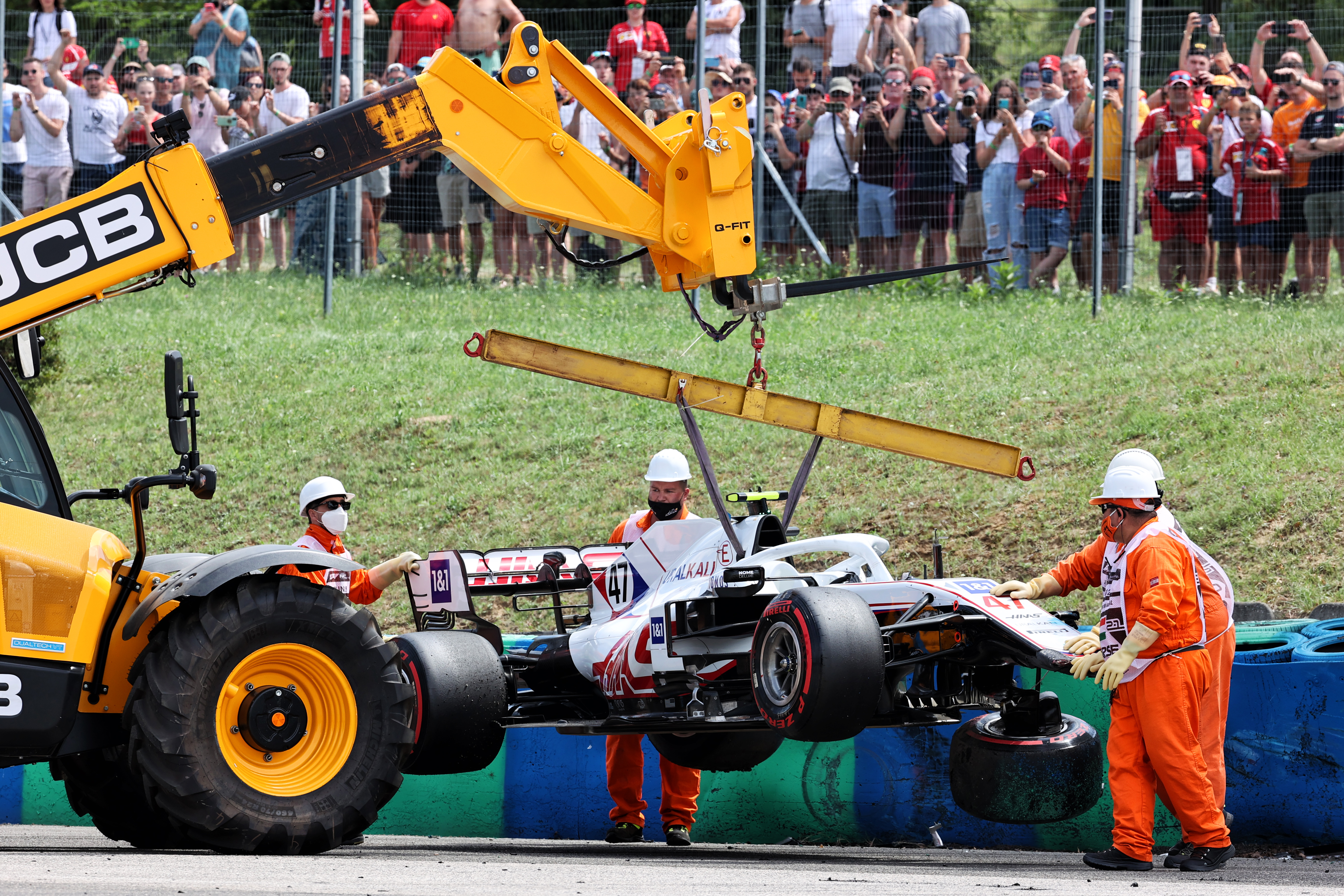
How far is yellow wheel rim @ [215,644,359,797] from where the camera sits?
273 inches

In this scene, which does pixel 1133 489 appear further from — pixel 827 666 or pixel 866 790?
pixel 866 790

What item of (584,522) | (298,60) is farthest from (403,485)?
(298,60)

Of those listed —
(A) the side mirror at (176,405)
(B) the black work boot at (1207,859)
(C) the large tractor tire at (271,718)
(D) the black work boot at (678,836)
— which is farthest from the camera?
(D) the black work boot at (678,836)

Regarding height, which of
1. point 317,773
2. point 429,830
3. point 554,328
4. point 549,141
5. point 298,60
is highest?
point 298,60

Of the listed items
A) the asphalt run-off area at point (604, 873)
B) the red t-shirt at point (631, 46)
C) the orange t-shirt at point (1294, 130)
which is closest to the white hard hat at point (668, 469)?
the asphalt run-off area at point (604, 873)

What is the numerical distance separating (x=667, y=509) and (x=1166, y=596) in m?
3.25

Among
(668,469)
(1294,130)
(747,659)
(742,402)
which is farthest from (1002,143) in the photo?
(747,659)

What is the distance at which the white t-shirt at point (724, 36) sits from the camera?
693 inches

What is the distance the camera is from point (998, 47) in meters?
22.7

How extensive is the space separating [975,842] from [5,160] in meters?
12.6

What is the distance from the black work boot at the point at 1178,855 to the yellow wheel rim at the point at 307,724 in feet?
12.1

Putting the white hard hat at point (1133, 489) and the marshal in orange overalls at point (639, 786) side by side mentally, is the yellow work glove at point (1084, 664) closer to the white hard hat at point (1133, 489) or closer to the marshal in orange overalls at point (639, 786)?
the white hard hat at point (1133, 489)

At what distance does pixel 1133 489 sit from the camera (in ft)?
26.4

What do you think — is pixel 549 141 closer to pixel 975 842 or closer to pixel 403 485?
pixel 975 842
